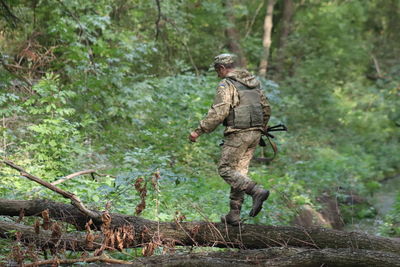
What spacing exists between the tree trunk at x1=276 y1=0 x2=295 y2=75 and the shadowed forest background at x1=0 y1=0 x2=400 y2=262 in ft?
0.21

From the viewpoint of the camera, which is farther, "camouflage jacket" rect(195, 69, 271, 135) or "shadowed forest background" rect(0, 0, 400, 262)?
"shadowed forest background" rect(0, 0, 400, 262)

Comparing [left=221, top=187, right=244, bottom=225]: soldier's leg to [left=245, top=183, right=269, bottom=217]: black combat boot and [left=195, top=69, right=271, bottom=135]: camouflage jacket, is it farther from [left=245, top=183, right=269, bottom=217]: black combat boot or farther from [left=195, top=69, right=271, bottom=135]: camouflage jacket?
[left=195, top=69, right=271, bottom=135]: camouflage jacket

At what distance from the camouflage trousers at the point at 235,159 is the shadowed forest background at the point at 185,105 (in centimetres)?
68

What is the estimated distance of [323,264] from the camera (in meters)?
4.42

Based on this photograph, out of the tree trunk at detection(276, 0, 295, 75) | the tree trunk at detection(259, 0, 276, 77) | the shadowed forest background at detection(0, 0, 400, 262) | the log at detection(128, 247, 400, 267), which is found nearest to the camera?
the log at detection(128, 247, 400, 267)

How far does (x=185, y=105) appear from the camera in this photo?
1141cm

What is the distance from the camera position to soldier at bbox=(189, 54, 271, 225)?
5516mm

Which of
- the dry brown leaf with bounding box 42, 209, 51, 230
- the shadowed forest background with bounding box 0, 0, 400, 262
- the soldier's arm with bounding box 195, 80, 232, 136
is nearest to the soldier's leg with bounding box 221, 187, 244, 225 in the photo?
the shadowed forest background with bounding box 0, 0, 400, 262

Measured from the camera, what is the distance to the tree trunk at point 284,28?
20997 millimetres

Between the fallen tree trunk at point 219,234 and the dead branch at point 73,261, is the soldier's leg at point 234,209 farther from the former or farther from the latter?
the dead branch at point 73,261

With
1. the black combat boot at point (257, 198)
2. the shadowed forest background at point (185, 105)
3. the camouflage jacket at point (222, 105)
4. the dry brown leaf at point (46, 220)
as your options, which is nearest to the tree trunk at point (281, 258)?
the dry brown leaf at point (46, 220)

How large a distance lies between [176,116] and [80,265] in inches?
267

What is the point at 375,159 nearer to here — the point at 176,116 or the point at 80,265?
the point at 176,116

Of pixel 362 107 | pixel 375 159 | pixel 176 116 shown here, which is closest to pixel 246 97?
pixel 176 116
